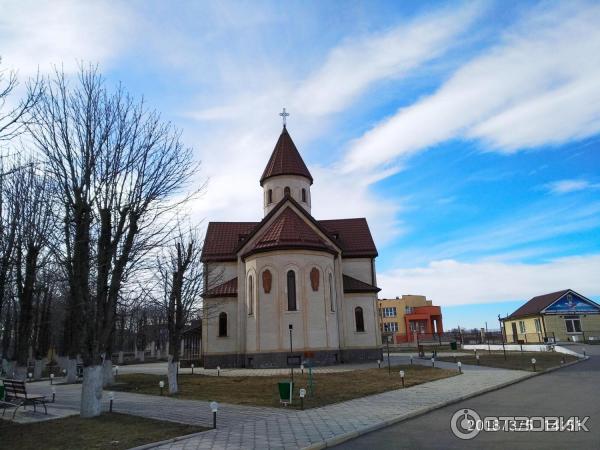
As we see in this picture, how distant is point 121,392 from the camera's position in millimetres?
19391

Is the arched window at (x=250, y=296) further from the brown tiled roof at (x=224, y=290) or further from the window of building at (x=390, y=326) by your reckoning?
the window of building at (x=390, y=326)

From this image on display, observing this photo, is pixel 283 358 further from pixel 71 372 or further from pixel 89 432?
pixel 89 432

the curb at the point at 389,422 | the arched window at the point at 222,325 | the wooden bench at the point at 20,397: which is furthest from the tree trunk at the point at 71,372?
the curb at the point at 389,422

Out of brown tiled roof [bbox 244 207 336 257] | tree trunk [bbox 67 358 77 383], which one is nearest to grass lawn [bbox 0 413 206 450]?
tree trunk [bbox 67 358 77 383]

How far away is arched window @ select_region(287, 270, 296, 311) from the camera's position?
1129 inches

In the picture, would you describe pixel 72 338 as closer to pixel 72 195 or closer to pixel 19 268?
pixel 19 268

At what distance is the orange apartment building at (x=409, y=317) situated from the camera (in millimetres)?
70125

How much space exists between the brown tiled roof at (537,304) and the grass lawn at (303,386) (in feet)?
118

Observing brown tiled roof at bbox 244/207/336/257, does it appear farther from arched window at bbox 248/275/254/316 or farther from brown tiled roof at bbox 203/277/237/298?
brown tiled roof at bbox 203/277/237/298

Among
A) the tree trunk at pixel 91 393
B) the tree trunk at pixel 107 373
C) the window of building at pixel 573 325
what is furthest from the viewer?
the window of building at pixel 573 325

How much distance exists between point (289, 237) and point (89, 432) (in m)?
19.9

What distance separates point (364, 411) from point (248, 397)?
527 centimetres

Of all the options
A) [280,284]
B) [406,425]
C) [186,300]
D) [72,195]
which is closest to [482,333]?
[280,284]

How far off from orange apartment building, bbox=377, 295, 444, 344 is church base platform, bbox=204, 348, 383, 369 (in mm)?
36749
